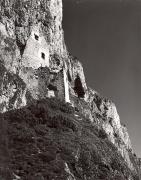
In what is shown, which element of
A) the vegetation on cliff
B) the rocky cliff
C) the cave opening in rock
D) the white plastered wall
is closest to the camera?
the vegetation on cliff

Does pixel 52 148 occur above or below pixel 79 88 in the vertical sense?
below

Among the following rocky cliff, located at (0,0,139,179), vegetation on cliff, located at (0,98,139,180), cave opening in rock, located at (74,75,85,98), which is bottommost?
vegetation on cliff, located at (0,98,139,180)

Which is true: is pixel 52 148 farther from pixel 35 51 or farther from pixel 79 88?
pixel 79 88

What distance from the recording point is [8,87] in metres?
53.2

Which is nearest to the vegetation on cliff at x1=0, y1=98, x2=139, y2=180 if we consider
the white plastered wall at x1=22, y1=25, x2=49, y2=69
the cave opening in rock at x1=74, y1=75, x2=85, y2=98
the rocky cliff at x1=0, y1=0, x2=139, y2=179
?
the rocky cliff at x1=0, y1=0, x2=139, y2=179

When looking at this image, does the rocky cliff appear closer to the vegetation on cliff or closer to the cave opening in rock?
the vegetation on cliff

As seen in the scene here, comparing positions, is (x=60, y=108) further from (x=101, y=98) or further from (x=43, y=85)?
(x=101, y=98)

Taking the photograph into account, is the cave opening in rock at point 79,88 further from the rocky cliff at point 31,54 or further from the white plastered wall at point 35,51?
the white plastered wall at point 35,51

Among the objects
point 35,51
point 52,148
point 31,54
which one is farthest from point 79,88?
point 52,148

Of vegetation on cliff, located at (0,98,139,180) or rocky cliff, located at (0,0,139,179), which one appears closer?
vegetation on cliff, located at (0,98,139,180)

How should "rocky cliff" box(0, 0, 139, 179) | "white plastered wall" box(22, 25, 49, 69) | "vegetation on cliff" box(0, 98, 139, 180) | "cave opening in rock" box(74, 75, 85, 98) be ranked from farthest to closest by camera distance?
"cave opening in rock" box(74, 75, 85, 98)
"white plastered wall" box(22, 25, 49, 69)
"rocky cliff" box(0, 0, 139, 179)
"vegetation on cliff" box(0, 98, 139, 180)

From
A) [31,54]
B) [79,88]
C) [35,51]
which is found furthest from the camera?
[79,88]

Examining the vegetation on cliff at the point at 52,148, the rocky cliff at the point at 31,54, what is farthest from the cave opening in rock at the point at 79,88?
the vegetation on cliff at the point at 52,148

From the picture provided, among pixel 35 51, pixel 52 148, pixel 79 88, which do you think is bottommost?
pixel 52 148
